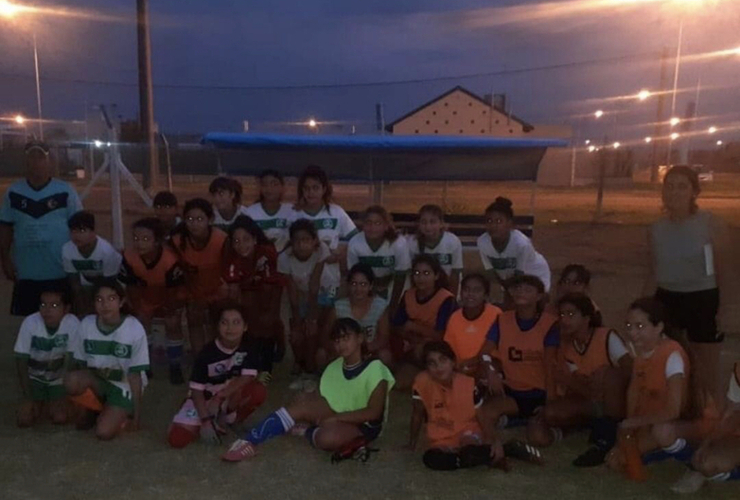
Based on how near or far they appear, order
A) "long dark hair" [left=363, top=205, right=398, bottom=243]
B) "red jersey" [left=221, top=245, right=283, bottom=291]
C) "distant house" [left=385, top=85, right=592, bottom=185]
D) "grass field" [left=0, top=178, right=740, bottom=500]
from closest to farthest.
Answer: "grass field" [left=0, top=178, right=740, bottom=500], "red jersey" [left=221, top=245, right=283, bottom=291], "long dark hair" [left=363, top=205, right=398, bottom=243], "distant house" [left=385, top=85, right=592, bottom=185]

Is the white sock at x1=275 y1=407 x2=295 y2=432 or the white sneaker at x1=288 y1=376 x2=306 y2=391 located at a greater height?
the white sock at x1=275 y1=407 x2=295 y2=432

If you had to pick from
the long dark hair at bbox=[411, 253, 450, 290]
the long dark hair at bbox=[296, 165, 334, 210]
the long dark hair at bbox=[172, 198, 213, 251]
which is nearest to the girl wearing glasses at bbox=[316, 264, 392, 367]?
the long dark hair at bbox=[411, 253, 450, 290]

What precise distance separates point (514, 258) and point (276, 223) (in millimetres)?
1981

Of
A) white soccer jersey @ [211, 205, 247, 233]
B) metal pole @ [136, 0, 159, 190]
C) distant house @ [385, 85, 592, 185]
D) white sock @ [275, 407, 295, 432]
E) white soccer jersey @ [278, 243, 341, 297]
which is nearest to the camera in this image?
white sock @ [275, 407, 295, 432]

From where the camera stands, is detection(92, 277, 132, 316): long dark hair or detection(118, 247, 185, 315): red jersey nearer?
detection(92, 277, 132, 316): long dark hair

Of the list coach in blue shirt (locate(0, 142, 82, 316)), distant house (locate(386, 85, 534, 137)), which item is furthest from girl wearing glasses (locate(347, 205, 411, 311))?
distant house (locate(386, 85, 534, 137))

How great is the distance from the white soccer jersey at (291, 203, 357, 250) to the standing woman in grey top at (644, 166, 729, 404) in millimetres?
2492

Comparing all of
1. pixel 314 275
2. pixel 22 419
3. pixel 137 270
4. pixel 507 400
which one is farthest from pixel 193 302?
pixel 507 400

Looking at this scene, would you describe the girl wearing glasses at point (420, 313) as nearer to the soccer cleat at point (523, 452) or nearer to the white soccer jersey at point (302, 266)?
the white soccer jersey at point (302, 266)

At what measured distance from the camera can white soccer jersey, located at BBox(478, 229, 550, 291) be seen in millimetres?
5859

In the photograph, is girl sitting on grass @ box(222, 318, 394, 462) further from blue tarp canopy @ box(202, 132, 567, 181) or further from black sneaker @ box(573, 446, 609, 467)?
blue tarp canopy @ box(202, 132, 567, 181)

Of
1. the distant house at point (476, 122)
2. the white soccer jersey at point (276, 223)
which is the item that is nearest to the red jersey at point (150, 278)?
the white soccer jersey at point (276, 223)

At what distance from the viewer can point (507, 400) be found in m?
4.64

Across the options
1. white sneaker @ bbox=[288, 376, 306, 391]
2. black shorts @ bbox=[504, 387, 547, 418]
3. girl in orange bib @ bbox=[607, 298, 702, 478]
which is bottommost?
white sneaker @ bbox=[288, 376, 306, 391]
